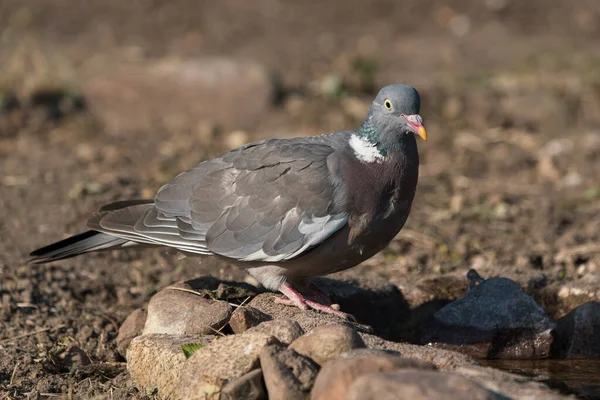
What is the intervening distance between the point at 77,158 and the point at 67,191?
3.64 feet

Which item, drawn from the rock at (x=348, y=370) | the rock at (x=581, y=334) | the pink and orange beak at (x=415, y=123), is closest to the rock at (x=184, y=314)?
the rock at (x=348, y=370)

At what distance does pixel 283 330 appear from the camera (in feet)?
13.4

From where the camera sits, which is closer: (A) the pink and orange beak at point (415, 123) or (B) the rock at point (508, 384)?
(B) the rock at point (508, 384)

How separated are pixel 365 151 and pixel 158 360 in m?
1.61

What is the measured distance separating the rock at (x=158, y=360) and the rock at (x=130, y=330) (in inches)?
20.9

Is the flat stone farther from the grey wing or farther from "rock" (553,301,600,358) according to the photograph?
"rock" (553,301,600,358)

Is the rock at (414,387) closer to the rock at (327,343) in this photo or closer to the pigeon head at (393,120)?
the rock at (327,343)

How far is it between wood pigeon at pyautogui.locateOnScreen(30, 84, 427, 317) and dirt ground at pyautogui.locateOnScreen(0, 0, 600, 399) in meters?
0.69

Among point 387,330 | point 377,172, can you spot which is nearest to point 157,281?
point 387,330

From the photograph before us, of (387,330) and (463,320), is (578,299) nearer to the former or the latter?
(463,320)

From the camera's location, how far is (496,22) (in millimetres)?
13133

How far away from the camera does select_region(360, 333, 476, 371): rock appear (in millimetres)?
3896

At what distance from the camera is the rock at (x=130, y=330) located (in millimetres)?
4988

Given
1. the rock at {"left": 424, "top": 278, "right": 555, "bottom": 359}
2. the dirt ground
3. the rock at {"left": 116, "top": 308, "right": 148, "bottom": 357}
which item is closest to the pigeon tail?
the dirt ground
